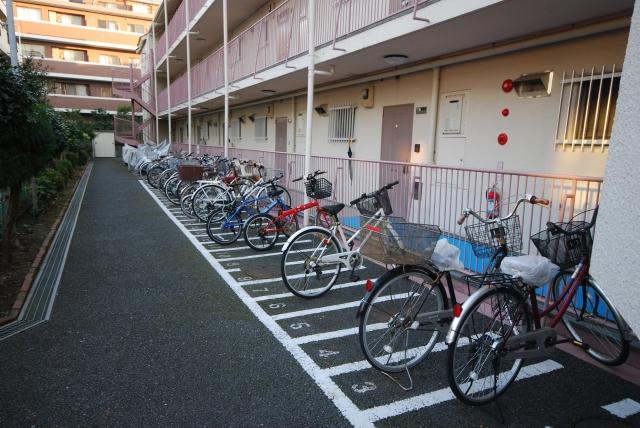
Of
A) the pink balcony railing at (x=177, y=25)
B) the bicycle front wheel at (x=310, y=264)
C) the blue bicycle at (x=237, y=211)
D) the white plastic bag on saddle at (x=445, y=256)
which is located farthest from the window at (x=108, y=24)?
the white plastic bag on saddle at (x=445, y=256)

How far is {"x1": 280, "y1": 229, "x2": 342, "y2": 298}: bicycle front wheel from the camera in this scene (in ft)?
14.9

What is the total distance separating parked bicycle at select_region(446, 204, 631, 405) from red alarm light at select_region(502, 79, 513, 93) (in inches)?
141

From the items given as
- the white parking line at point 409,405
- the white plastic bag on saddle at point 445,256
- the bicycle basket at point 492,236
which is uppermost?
the bicycle basket at point 492,236

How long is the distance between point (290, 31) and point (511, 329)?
7.69 m

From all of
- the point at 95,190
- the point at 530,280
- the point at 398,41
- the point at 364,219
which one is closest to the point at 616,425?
the point at 530,280

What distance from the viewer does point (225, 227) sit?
6.61m

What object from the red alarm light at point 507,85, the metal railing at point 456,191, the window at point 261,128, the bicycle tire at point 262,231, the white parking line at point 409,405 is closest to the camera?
the white parking line at point 409,405

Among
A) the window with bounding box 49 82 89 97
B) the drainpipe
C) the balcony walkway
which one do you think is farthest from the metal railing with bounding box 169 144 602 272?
the window with bounding box 49 82 89 97

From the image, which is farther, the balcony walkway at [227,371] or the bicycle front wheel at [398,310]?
the bicycle front wheel at [398,310]

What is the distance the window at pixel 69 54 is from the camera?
1465 inches

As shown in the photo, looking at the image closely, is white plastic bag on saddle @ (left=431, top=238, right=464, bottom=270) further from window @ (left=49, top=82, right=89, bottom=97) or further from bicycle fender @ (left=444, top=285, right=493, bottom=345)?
window @ (left=49, top=82, right=89, bottom=97)

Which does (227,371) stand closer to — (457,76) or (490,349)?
(490,349)

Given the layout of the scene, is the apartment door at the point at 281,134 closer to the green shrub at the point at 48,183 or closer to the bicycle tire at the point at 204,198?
the bicycle tire at the point at 204,198

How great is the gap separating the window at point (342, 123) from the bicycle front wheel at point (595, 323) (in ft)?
22.9
